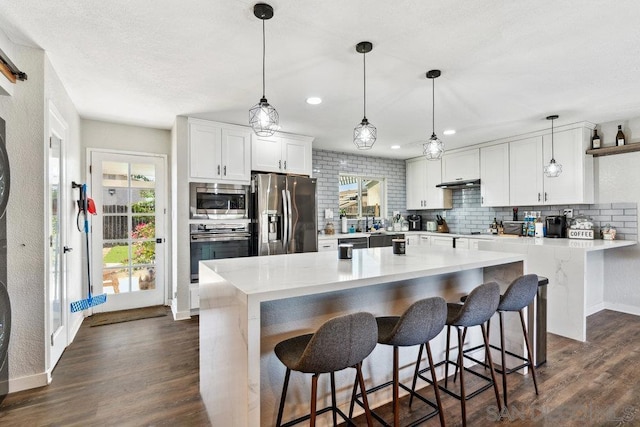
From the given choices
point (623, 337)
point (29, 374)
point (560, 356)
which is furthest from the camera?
point (623, 337)

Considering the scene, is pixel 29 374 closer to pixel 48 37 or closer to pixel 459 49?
pixel 48 37

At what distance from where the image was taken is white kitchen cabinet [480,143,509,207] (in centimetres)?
488

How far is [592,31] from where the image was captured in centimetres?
207

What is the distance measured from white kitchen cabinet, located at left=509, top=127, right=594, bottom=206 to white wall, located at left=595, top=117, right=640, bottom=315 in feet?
A: 0.47

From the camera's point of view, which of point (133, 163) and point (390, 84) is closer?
point (390, 84)

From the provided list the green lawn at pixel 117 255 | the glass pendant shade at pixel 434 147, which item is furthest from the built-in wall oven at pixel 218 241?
the glass pendant shade at pixel 434 147

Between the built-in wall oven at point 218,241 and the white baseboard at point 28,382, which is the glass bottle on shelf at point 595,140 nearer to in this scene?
the built-in wall oven at point 218,241

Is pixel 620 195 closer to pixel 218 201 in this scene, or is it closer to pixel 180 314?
pixel 218 201

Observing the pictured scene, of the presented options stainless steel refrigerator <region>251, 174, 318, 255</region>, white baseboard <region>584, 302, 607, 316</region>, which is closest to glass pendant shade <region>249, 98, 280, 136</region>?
stainless steel refrigerator <region>251, 174, 318, 255</region>

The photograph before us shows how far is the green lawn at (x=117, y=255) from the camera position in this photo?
4098 mm

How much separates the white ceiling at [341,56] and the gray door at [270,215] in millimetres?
819

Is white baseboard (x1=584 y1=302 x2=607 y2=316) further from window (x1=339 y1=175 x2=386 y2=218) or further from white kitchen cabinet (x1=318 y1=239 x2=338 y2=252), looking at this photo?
window (x1=339 y1=175 x2=386 y2=218)

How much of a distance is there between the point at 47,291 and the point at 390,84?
320cm

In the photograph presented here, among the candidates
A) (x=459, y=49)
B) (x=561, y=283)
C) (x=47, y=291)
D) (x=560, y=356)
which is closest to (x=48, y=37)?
(x=47, y=291)
